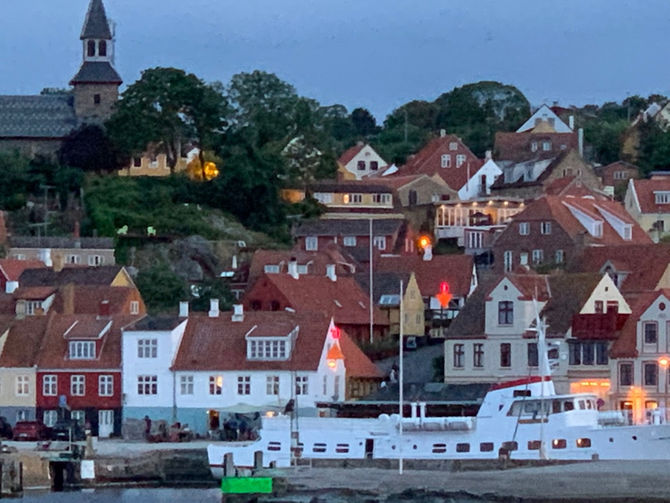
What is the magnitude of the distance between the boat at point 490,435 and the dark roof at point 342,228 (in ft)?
152

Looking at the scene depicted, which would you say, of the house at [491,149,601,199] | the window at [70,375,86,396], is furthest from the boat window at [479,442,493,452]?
the house at [491,149,601,199]

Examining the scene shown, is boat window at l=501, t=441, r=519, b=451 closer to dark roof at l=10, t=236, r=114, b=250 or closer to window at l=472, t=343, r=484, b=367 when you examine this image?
window at l=472, t=343, r=484, b=367

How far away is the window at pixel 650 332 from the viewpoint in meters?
90.2

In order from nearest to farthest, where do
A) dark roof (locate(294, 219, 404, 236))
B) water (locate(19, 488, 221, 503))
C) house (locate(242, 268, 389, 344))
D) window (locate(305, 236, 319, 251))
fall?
water (locate(19, 488, 221, 503)) → house (locate(242, 268, 389, 344)) → window (locate(305, 236, 319, 251)) → dark roof (locate(294, 219, 404, 236))

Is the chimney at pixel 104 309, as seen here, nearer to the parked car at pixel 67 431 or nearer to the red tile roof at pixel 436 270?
the parked car at pixel 67 431

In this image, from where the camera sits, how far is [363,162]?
16325 cm

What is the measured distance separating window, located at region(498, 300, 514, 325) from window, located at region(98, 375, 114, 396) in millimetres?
14285

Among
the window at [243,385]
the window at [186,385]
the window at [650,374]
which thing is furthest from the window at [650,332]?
the window at [186,385]

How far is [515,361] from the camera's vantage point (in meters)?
93.2

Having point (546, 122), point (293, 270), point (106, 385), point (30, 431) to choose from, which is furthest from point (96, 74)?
point (30, 431)

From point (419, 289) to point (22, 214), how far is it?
24.3m

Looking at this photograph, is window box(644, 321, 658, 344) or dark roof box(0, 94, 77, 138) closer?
window box(644, 321, 658, 344)

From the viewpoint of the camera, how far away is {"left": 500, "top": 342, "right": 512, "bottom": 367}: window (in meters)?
93.4

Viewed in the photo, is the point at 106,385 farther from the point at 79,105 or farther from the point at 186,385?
the point at 79,105
